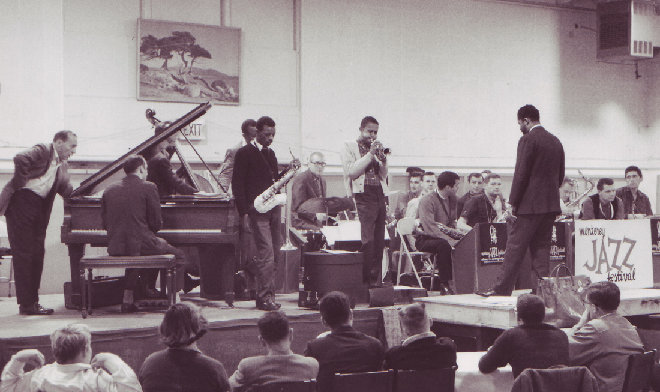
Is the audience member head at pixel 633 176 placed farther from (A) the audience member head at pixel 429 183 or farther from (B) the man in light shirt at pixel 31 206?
(B) the man in light shirt at pixel 31 206

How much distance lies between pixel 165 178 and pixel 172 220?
1.54ft

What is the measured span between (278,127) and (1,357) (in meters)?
5.65

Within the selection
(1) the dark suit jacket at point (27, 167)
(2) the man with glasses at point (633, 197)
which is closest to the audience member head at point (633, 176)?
(2) the man with glasses at point (633, 197)

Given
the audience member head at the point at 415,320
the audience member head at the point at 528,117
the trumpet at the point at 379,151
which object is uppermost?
the audience member head at the point at 528,117

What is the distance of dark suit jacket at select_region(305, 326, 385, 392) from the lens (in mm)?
4707

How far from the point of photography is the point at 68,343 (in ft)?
13.5

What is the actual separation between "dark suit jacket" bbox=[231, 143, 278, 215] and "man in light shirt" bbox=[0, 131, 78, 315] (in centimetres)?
124

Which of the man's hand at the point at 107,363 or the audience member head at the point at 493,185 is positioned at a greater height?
the audience member head at the point at 493,185

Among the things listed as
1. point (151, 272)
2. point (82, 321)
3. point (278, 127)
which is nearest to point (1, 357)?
point (82, 321)

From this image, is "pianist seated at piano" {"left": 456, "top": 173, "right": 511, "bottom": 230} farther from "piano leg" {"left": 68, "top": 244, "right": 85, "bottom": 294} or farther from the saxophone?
"piano leg" {"left": 68, "top": 244, "right": 85, "bottom": 294}

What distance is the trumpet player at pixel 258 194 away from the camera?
7004mm

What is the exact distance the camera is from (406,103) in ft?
39.4

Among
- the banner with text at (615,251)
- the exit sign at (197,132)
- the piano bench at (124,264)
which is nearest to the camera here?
the piano bench at (124,264)

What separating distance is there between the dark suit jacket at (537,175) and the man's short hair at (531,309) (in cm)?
207
